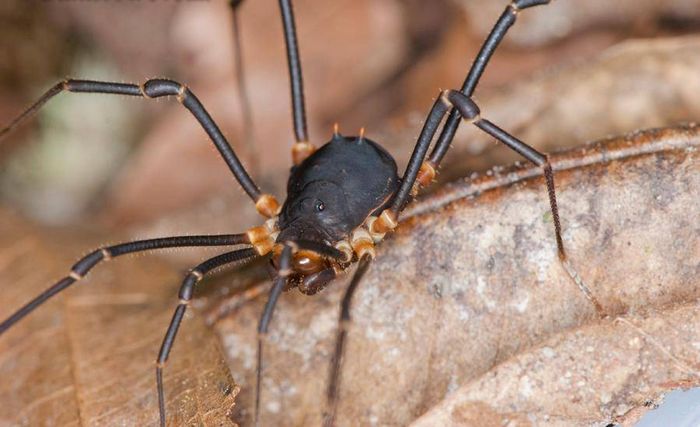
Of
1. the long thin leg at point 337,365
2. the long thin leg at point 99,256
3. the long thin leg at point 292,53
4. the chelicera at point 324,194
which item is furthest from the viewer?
the long thin leg at point 292,53

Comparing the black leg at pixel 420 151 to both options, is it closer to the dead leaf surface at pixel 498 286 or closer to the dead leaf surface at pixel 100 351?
the dead leaf surface at pixel 498 286

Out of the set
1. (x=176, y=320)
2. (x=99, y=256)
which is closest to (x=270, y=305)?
(x=176, y=320)

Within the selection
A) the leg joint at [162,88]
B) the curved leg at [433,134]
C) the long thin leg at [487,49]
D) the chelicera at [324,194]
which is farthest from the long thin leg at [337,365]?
the leg joint at [162,88]

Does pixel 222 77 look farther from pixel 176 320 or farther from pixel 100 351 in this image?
pixel 176 320

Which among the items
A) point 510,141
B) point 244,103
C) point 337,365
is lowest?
point 337,365

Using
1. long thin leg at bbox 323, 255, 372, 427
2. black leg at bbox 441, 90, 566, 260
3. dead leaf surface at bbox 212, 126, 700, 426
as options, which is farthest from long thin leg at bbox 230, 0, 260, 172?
long thin leg at bbox 323, 255, 372, 427

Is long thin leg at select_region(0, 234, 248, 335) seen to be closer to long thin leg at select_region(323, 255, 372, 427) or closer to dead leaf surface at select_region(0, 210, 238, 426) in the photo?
dead leaf surface at select_region(0, 210, 238, 426)

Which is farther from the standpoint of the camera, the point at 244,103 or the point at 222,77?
the point at 222,77
